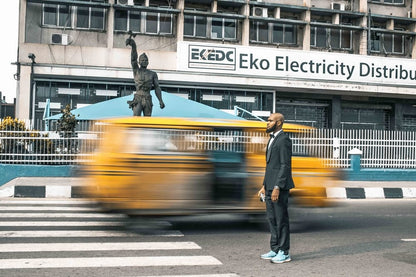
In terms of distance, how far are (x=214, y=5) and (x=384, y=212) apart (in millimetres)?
17440

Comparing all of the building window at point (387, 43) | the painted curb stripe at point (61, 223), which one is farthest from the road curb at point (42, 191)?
the building window at point (387, 43)

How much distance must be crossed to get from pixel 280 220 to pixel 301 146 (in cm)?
254

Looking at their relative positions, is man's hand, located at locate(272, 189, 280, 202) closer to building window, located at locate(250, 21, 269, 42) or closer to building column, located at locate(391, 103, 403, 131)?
building window, located at locate(250, 21, 269, 42)

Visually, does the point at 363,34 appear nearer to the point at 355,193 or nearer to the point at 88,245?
the point at 355,193

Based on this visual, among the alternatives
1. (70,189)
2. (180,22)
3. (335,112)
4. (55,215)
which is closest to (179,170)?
(55,215)

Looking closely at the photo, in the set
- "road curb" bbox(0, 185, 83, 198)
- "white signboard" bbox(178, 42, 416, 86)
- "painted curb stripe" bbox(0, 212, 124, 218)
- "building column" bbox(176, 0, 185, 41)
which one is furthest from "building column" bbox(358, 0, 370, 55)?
"painted curb stripe" bbox(0, 212, 124, 218)

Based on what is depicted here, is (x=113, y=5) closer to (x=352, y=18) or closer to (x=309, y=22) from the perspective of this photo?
(x=309, y=22)

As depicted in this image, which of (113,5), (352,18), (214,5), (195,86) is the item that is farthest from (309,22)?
(113,5)

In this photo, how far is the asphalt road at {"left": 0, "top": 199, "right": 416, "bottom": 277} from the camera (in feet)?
17.4

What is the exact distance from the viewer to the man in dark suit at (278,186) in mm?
5480

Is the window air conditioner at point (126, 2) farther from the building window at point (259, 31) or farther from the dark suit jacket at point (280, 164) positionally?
the dark suit jacket at point (280, 164)

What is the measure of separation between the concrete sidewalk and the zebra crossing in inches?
116

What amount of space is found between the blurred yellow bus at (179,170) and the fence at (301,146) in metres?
0.33

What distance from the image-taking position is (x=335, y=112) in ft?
92.0
